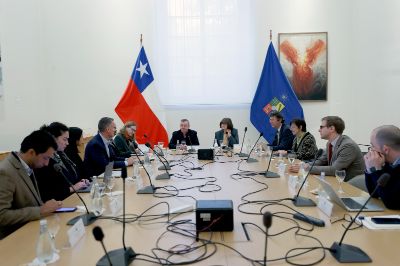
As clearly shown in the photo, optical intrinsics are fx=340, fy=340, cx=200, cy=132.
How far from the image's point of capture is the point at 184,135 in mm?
5383

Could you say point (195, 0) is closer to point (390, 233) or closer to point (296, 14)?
point (296, 14)

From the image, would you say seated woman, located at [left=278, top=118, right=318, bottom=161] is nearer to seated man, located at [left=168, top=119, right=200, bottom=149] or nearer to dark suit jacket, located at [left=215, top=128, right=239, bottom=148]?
dark suit jacket, located at [left=215, top=128, right=239, bottom=148]

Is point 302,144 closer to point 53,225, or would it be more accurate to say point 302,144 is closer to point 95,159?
point 95,159

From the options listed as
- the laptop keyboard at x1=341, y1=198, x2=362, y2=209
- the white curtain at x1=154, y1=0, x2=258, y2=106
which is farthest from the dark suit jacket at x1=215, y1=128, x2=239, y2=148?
the laptop keyboard at x1=341, y1=198, x2=362, y2=209

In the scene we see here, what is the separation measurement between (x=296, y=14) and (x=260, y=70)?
1.09 meters

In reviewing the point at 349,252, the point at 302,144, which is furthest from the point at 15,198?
the point at 302,144

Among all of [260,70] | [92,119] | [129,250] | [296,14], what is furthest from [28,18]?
[129,250]

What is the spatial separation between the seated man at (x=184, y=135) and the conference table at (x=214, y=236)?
9.24ft

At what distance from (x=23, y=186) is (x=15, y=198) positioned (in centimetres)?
8

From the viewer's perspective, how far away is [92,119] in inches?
227

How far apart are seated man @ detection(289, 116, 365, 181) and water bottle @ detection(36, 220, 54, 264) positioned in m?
2.12

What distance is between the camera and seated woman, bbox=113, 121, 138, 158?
4426 mm

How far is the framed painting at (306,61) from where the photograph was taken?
572cm

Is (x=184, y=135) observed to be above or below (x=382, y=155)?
below
